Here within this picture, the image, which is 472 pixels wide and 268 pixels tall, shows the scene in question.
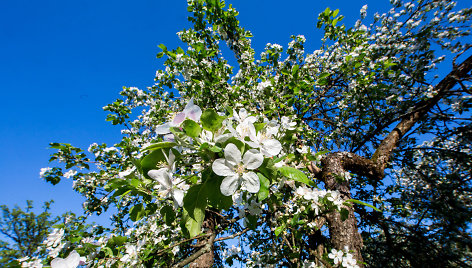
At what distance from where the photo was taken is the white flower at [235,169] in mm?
889

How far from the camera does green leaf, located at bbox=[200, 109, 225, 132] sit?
3.05 feet

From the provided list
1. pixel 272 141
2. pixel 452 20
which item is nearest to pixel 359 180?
pixel 452 20

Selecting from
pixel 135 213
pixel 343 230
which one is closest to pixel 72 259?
pixel 135 213

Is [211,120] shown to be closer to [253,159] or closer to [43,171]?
[253,159]

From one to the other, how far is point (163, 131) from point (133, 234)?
3.98 metres

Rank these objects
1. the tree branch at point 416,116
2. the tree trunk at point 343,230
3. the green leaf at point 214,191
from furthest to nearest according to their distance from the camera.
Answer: the tree branch at point 416,116
the tree trunk at point 343,230
the green leaf at point 214,191

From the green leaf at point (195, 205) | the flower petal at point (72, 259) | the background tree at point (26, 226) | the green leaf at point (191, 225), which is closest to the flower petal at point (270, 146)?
the green leaf at point (195, 205)

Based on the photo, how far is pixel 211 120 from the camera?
3.14ft

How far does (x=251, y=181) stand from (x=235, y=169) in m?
0.09

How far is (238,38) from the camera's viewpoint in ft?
14.3

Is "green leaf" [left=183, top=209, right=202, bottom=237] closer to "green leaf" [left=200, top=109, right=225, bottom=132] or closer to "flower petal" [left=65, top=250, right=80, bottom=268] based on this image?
"green leaf" [left=200, top=109, right=225, bottom=132]

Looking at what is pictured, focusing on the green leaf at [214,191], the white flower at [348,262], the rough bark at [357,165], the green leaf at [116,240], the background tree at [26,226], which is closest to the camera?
the green leaf at [214,191]

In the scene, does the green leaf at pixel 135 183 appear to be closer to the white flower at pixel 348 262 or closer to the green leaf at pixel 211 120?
the green leaf at pixel 211 120

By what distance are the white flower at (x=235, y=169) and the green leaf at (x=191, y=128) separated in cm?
16
